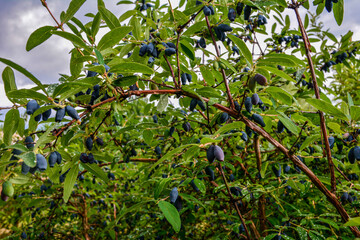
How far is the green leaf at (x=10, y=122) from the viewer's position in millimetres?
960

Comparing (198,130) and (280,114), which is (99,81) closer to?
(280,114)

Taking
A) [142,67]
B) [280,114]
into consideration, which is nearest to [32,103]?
[142,67]

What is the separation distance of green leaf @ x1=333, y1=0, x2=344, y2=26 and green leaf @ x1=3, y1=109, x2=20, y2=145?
63.6 inches

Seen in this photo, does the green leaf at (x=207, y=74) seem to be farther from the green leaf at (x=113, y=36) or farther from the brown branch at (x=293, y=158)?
the green leaf at (x=113, y=36)

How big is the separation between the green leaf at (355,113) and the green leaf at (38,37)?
1119 mm

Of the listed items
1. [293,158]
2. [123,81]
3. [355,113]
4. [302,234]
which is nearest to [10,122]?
[123,81]

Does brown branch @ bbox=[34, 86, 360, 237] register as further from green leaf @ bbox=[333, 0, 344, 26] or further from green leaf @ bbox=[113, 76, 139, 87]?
green leaf @ bbox=[333, 0, 344, 26]

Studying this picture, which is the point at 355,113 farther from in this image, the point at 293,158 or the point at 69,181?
the point at 69,181


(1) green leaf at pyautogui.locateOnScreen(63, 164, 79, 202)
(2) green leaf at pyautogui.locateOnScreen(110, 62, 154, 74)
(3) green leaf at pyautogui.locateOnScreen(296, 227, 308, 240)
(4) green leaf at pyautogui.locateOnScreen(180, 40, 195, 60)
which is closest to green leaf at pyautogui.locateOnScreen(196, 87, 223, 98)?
(4) green leaf at pyautogui.locateOnScreen(180, 40, 195, 60)

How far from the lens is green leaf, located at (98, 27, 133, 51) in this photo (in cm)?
87

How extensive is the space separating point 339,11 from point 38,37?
1468 millimetres

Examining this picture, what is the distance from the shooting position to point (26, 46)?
0.95 metres

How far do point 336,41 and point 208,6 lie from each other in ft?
4.86

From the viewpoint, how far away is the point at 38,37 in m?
0.94
